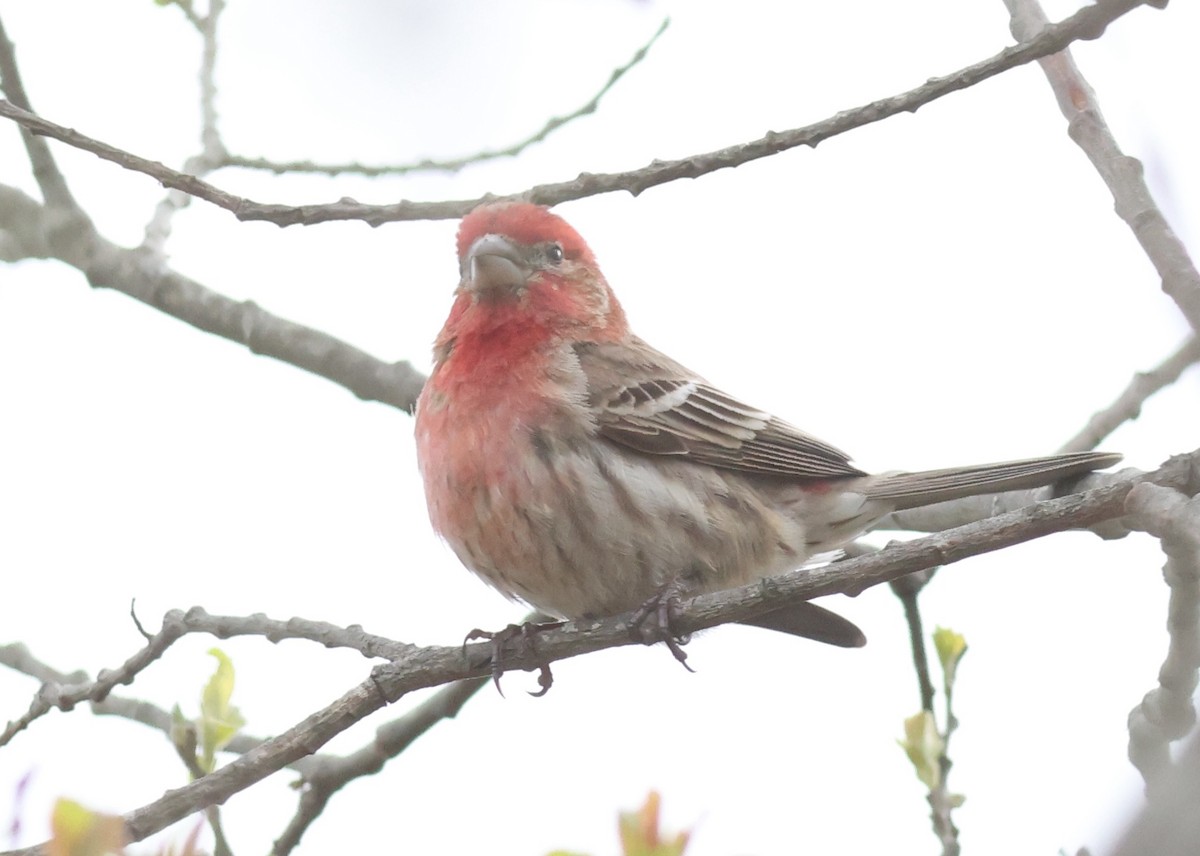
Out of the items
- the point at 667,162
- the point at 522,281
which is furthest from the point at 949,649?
the point at 522,281

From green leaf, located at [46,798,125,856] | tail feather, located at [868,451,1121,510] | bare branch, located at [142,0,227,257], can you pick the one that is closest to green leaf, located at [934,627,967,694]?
tail feather, located at [868,451,1121,510]

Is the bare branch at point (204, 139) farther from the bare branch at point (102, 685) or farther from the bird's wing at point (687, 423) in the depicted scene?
the bare branch at point (102, 685)

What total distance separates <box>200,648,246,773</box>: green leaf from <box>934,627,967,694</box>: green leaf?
8.41 ft

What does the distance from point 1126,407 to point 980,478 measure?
0.81m

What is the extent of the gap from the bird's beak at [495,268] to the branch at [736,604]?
2.04 m

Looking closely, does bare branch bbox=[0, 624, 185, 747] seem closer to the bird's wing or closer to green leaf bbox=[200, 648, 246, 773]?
green leaf bbox=[200, 648, 246, 773]

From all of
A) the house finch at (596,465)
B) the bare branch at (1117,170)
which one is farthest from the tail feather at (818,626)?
the bare branch at (1117,170)

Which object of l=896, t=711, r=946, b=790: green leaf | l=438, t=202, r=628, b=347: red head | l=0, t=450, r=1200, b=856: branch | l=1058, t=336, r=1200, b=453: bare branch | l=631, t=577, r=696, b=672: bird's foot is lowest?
l=896, t=711, r=946, b=790: green leaf

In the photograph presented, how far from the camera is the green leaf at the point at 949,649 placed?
17.1 ft

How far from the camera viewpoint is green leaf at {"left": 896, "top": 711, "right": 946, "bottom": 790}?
4832 millimetres

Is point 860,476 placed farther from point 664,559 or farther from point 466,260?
point 466,260

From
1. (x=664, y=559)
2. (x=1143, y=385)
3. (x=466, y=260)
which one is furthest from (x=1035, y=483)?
(x=466, y=260)

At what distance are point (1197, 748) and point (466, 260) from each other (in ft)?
16.8

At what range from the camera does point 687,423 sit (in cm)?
625
